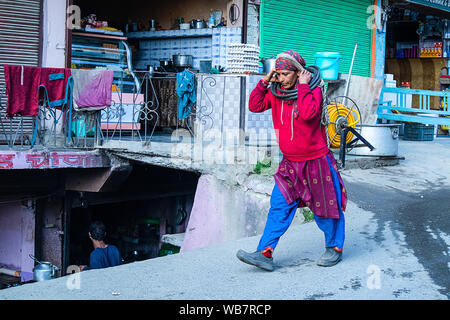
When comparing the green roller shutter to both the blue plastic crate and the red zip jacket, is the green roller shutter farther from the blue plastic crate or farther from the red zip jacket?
the red zip jacket

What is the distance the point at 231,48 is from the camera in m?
8.69

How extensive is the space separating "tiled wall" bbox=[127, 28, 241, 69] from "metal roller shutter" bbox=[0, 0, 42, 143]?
3.53 metres

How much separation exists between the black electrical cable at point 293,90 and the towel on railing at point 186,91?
4.24 m

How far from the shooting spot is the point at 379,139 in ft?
28.1

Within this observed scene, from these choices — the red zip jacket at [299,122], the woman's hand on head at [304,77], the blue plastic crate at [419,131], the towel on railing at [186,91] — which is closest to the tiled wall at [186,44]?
the towel on railing at [186,91]

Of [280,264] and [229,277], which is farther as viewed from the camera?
[280,264]

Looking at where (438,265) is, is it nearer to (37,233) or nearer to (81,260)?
(37,233)

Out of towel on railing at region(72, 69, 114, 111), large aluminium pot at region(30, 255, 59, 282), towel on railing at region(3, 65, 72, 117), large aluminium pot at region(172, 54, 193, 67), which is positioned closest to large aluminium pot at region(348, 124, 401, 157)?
towel on railing at region(72, 69, 114, 111)

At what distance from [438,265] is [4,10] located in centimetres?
778

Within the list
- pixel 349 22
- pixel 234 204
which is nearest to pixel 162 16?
pixel 349 22

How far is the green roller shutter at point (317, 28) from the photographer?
11961mm

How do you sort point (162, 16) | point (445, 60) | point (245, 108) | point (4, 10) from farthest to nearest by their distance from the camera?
point (445, 60) → point (162, 16) → point (4, 10) → point (245, 108)

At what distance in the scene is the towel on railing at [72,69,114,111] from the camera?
8086 mm
